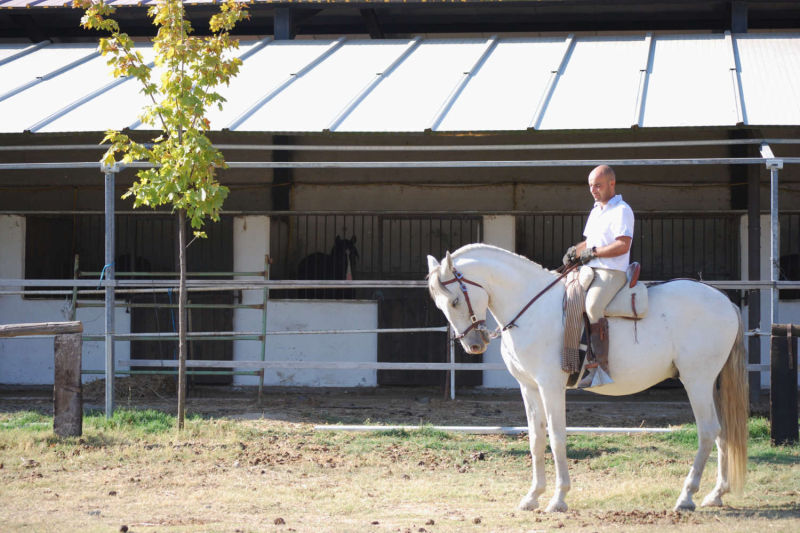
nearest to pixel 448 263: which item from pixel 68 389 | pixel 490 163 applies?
pixel 490 163

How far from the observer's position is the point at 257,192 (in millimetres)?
12008

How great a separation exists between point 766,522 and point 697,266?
6.62 metres

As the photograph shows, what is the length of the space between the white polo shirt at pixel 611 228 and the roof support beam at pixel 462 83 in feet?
12.0

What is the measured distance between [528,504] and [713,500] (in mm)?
1171

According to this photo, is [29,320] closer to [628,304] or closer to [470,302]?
[470,302]

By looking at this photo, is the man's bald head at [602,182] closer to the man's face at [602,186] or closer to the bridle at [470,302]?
the man's face at [602,186]

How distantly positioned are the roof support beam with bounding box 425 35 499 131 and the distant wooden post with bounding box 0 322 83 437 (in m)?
4.01

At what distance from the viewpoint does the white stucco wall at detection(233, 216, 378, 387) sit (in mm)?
11297

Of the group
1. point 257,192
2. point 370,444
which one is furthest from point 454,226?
point 370,444

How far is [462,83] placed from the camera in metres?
10.6

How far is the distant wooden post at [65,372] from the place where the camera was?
25.7 ft

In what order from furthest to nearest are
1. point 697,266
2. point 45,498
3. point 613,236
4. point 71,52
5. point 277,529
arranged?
point 71,52 → point 697,266 → point 45,498 → point 613,236 → point 277,529

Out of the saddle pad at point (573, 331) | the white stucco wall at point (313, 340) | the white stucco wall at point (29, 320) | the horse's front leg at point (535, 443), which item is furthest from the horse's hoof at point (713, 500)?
the white stucco wall at point (29, 320)

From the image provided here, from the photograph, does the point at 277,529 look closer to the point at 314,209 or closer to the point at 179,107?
the point at 179,107
